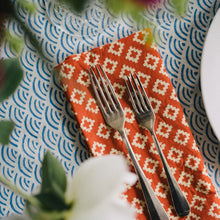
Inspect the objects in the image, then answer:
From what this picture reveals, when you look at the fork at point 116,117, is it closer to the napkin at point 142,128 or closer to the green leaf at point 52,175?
the napkin at point 142,128

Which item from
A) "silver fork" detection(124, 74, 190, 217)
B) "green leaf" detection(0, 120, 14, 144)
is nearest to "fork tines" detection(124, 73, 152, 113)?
"silver fork" detection(124, 74, 190, 217)

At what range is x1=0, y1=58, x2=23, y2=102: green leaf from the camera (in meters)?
0.26

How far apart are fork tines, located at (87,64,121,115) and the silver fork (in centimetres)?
3

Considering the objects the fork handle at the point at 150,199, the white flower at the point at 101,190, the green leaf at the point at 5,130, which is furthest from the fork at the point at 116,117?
the white flower at the point at 101,190

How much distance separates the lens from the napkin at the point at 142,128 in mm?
520

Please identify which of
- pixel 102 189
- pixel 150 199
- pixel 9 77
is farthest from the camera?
pixel 150 199

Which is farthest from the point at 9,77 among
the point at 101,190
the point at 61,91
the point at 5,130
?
the point at 61,91

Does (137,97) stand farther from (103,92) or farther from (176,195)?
(176,195)

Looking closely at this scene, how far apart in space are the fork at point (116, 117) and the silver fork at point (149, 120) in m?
0.03

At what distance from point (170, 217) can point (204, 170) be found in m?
0.09

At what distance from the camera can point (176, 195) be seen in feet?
1.68

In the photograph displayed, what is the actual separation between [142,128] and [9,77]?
0.31 meters

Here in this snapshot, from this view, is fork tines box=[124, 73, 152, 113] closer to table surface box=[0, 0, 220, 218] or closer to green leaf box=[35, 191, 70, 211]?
table surface box=[0, 0, 220, 218]

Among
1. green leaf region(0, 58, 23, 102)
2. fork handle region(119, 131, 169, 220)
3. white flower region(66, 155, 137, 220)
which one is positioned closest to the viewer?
white flower region(66, 155, 137, 220)
